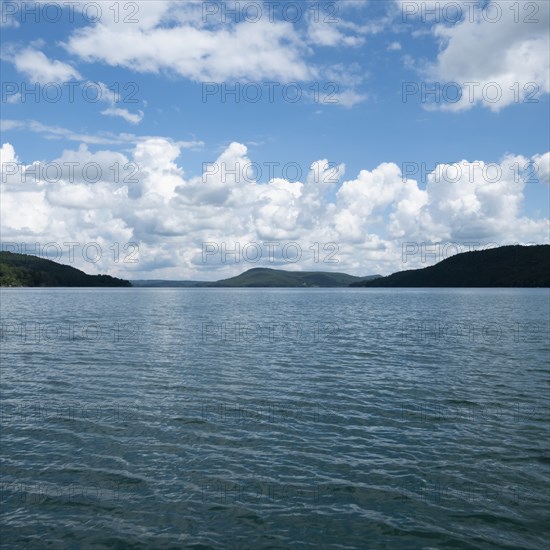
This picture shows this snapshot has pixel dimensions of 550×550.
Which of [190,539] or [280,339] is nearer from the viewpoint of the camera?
[190,539]

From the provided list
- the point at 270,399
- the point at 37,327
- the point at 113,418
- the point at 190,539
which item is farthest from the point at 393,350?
the point at 37,327

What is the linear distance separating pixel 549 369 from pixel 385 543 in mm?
36712

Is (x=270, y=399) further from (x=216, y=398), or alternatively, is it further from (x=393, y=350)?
(x=393, y=350)

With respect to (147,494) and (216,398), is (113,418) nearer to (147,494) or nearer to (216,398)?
(216,398)

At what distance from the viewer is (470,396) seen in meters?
33.7

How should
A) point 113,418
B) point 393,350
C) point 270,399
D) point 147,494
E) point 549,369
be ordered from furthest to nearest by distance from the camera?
1. point 393,350
2. point 549,369
3. point 270,399
4. point 113,418
5. point 147,494

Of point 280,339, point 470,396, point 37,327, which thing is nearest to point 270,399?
point 470,396

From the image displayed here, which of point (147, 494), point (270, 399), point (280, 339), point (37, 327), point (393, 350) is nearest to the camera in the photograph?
point (147, 494)

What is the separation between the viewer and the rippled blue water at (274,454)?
51.9ft

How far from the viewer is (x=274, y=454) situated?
22.2 m

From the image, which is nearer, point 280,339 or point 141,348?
point 141,348

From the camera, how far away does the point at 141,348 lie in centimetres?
5688

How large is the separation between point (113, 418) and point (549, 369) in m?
40.2

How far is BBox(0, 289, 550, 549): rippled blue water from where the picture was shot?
15828 millimetres
